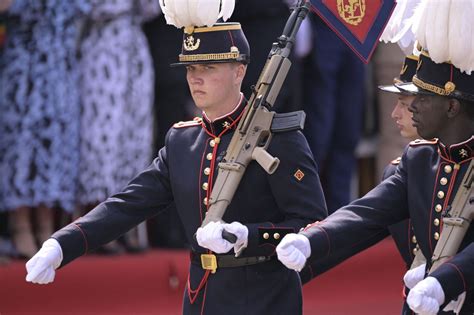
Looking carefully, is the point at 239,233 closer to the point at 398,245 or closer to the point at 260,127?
the point at 260,127

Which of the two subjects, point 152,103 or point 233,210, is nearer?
point 233,210

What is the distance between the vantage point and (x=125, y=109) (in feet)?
31.3

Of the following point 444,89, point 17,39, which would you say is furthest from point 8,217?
point 444,89

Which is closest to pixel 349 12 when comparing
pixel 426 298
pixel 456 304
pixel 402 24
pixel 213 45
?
pixel 402 24

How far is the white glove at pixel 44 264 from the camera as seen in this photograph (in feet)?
18.9

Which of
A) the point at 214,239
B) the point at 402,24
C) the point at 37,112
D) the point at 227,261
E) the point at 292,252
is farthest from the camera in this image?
the point at 37,112

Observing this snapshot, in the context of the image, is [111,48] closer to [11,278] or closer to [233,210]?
[11,278]

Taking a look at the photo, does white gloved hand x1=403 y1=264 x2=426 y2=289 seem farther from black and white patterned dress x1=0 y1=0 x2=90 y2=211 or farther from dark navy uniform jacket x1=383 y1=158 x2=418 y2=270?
black and white patterned dress x1=0 y1=0 x2=90 y2=211

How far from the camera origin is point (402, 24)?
6.21 metres

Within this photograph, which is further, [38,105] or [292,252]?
[38,105]

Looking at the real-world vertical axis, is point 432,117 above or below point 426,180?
above

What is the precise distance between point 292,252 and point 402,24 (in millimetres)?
1459

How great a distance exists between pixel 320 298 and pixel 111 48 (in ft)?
6.83

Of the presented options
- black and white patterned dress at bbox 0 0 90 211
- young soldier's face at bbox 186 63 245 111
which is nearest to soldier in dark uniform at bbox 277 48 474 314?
young soldier's face at bbox 186 63 245 111
